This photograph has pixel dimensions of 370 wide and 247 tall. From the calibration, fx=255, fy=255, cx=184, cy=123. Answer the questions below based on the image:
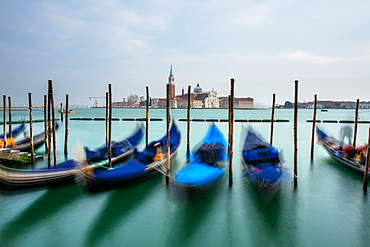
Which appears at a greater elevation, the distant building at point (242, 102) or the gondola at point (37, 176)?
the distant building at point (242, 102)

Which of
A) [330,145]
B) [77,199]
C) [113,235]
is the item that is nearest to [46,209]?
[77,199]

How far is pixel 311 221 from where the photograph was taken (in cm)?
365

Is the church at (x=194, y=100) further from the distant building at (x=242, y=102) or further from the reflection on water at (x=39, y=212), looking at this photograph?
the reflection on water at (x=39, y=212)

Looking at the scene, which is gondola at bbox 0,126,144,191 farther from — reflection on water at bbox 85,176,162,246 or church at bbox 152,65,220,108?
church at bbox 152,65,220,108

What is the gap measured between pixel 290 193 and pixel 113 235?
308 centimetres

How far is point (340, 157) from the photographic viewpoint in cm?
597

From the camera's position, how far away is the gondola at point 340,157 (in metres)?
5.24

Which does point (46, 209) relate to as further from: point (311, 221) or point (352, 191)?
point (352, 191)

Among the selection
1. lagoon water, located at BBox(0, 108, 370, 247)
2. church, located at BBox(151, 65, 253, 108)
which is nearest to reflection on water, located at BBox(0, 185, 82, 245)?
lagoon water, located at BBox(0, 108, 370, 247)

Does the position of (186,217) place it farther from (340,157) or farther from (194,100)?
(194,100)

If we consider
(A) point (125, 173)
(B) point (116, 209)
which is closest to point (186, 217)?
(B) point (116, 209)

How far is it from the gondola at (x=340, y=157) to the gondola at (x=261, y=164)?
1.72 metres

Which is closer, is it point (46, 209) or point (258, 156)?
point (46, 209)

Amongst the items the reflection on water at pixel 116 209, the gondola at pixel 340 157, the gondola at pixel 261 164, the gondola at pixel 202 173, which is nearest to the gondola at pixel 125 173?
the reflection on water at pixel 116 209
